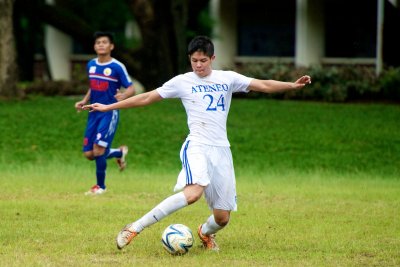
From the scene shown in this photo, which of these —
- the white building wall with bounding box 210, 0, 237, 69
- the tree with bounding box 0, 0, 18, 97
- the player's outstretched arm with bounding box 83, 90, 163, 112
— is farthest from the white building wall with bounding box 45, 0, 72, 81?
the player's outstretched arm with bounding box 83, 90, 163, 112

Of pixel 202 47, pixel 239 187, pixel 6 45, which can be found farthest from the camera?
pixel 6 45

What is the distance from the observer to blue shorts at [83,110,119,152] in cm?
1420

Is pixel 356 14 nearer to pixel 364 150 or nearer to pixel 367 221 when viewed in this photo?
pixel 364 150

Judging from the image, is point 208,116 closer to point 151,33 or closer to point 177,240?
point 177,240

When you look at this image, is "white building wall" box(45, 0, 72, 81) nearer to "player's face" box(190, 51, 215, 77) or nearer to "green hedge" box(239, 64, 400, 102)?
"green hedge" box(239, 64, 400, 102)

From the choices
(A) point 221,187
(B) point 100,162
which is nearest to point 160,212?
Result: (A) point 221,187

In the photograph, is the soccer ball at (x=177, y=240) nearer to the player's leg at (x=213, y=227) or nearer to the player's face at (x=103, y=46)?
the player's leg at (x=213, y=227)

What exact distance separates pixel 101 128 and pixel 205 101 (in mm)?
4935

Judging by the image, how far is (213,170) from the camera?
9398mm

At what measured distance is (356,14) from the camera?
3603cm

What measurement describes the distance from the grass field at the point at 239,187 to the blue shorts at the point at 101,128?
0.77 m

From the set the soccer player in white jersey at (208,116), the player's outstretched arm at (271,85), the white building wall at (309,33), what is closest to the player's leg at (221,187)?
the soccer player in white jersey at (208,116)

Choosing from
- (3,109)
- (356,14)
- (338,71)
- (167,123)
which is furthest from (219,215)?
(356,14)

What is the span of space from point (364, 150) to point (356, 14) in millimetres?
16905
